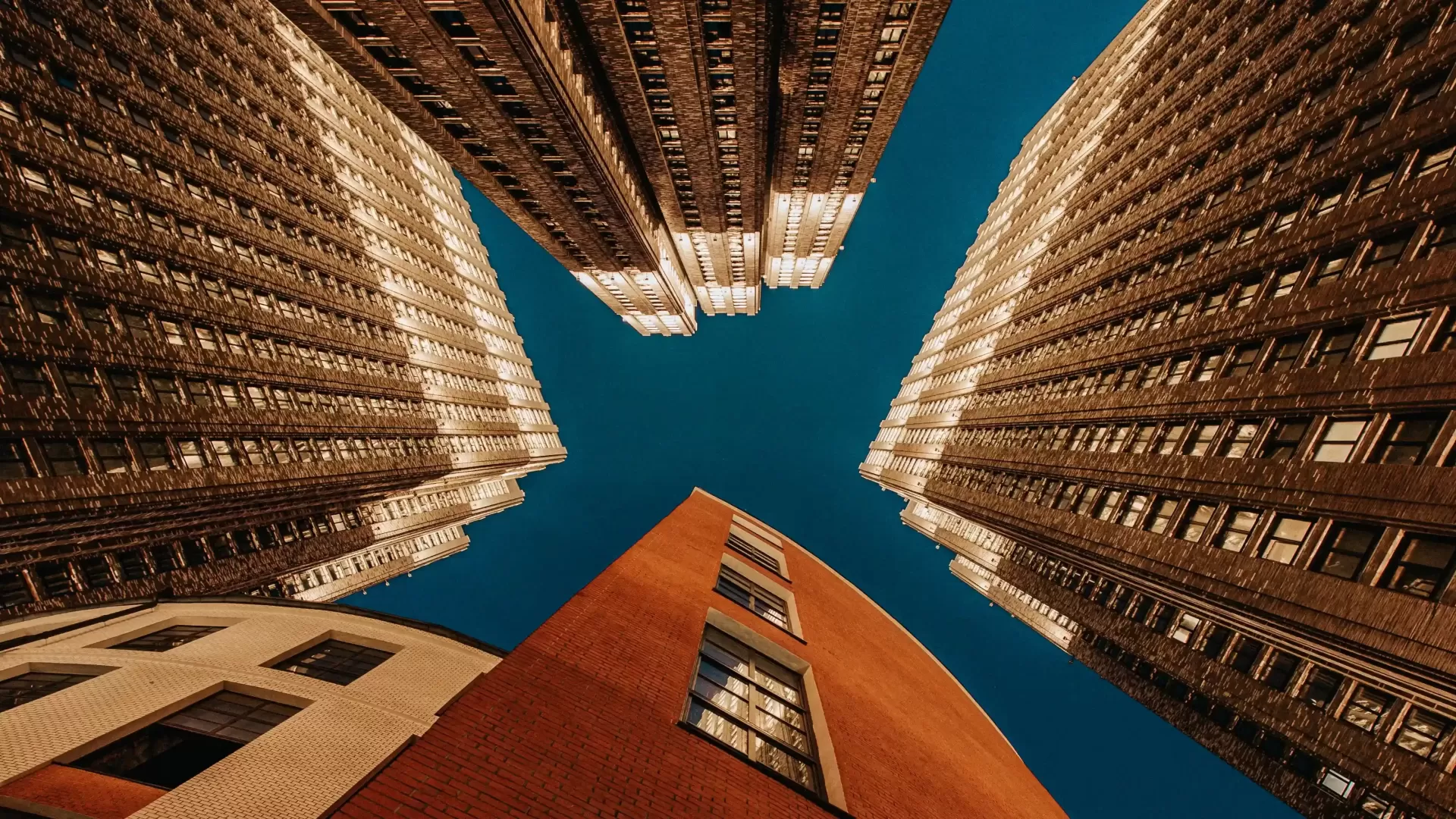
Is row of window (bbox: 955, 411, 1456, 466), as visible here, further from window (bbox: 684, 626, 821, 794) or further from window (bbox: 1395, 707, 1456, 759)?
window (bbox: 684, 626, 821, 794)

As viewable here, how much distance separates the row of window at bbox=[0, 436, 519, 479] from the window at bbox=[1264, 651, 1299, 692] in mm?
52097

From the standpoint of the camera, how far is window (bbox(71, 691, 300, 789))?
9367 mm

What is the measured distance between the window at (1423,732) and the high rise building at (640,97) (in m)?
44.9

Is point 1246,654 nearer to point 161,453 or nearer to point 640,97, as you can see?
point 640,97

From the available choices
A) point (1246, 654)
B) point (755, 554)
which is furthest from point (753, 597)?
point (1246, 654)

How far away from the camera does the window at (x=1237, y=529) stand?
827 inches

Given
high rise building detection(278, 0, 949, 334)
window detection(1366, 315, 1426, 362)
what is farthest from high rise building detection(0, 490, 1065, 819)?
high rise building detection(278, 0, 949, 334)

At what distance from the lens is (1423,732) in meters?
17.3

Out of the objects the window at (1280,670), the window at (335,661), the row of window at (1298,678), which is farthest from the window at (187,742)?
Result: the window at (1280,670)

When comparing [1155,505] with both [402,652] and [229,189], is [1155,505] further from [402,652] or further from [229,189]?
[229,189]

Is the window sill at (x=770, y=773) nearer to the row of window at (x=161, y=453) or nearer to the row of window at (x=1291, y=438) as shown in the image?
the row of window at (x=1291, y=438)

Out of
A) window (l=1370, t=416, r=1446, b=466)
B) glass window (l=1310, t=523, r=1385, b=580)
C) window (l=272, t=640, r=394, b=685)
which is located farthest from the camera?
glass window (l=1310, t=523, r=1385, b=580)

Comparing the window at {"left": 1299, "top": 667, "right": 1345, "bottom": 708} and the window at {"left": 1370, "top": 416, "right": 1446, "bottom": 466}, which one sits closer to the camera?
the window at {"left": 1370, "top": 416, "right": 1446, "bottom": 466}

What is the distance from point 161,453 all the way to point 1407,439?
5129 cm
